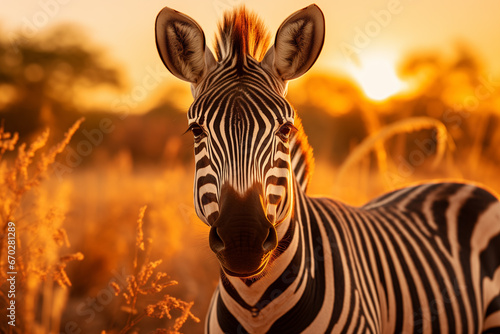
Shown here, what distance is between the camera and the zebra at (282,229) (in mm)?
2359

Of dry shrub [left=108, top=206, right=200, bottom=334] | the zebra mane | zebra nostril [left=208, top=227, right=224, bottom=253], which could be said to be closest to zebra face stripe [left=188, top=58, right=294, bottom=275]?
zebra nostril [left=208, top=227, right=224, bottom=253]

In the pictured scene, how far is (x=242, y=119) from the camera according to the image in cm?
243

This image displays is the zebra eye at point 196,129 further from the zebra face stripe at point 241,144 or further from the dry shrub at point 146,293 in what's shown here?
the dry shrub at point 146,293

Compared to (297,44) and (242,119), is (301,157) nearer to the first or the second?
(297,44)

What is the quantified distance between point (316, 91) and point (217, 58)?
1994 centimetres

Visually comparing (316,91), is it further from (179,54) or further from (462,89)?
(179,54)

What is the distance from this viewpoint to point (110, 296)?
5.66 metres

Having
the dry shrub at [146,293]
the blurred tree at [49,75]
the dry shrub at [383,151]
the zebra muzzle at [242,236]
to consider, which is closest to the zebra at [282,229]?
the zebra muzzle at [242,236]

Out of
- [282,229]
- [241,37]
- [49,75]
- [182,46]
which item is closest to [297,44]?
[241,37]

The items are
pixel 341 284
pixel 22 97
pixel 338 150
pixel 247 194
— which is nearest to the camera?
pixel 247 194

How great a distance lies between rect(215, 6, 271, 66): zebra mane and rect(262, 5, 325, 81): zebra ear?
14 centimetres

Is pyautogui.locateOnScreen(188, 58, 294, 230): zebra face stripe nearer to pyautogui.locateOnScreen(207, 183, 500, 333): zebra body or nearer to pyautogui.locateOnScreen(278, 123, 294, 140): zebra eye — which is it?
pyautogui.locateOnScreen(278, 123, 294, 140): zebra eye

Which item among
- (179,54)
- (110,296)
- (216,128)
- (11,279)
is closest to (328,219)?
(216,128)

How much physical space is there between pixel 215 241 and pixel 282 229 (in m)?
0.51
